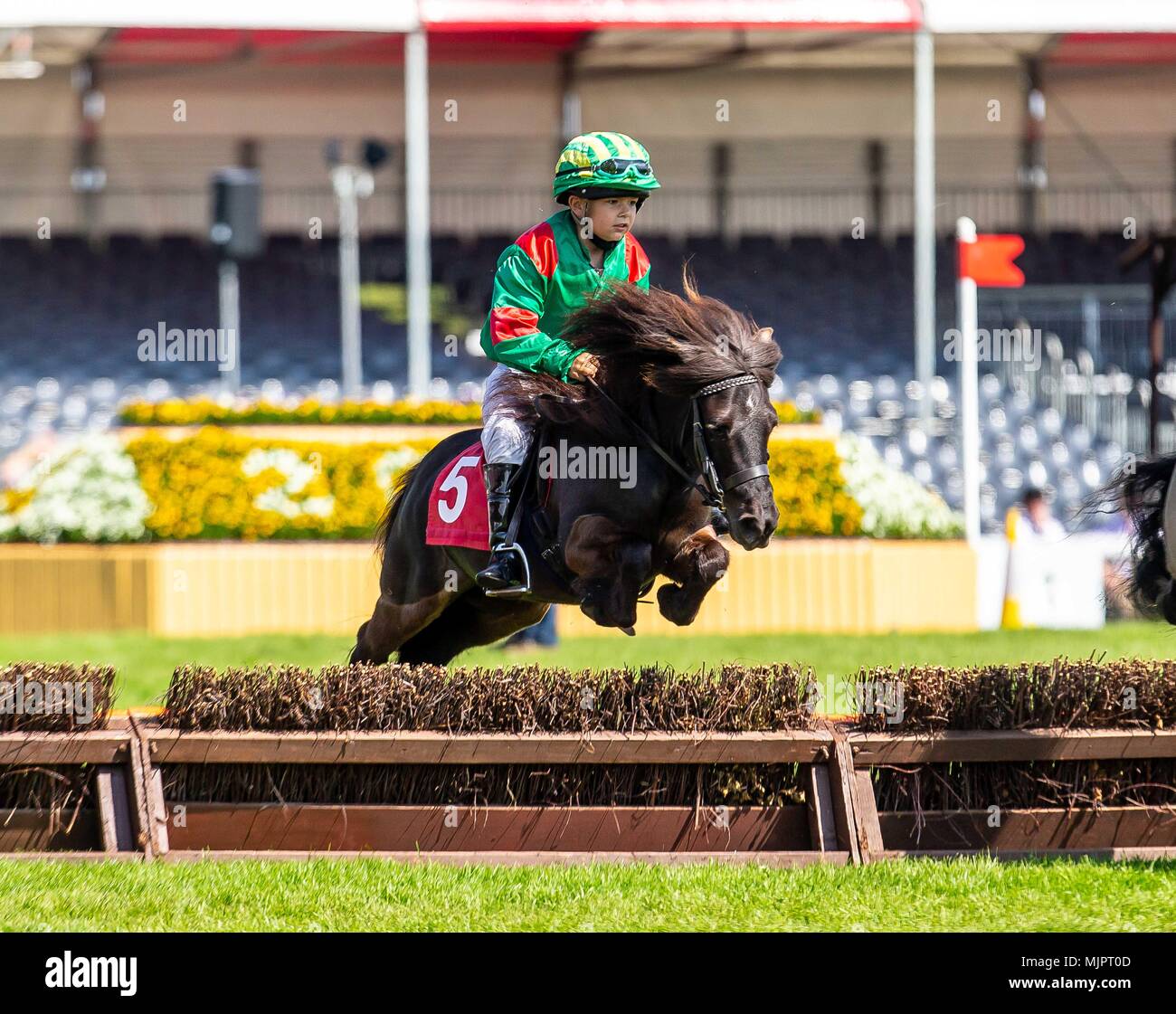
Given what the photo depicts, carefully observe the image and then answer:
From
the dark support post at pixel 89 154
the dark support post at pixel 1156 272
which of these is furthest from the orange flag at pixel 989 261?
the dark support post at pixel 89 154

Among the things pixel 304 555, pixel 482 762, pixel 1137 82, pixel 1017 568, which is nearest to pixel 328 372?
pixel 304 555

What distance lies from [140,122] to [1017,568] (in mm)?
16367

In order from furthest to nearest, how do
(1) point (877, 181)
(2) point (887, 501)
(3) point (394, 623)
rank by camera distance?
(1) point (877, 181)
(2) point (887, 501)
(3) point (394, 623)

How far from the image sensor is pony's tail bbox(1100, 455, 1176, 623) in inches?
213

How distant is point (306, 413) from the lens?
1323 cm

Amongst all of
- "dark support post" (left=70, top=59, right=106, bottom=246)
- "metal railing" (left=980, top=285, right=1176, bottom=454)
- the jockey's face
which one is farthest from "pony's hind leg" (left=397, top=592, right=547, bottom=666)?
"dark support post" (left=70, top=59, right=106, bottom=246)

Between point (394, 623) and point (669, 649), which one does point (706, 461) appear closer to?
point (394, 623)

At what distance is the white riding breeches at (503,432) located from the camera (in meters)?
5.58

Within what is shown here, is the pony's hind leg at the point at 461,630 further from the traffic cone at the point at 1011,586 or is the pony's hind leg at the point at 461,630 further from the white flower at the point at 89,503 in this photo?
the traffic cone at the point at 1011,586

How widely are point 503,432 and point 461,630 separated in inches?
45.0

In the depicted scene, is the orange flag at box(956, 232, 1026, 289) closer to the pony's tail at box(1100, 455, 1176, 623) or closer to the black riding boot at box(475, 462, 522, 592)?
the pony's tail at box(1100, 455, 1176, 623)

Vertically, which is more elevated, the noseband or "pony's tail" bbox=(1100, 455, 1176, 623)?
the noseband

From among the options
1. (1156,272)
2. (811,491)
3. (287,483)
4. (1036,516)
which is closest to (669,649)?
(811,491)

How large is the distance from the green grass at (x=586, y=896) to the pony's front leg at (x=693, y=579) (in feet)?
3.26
